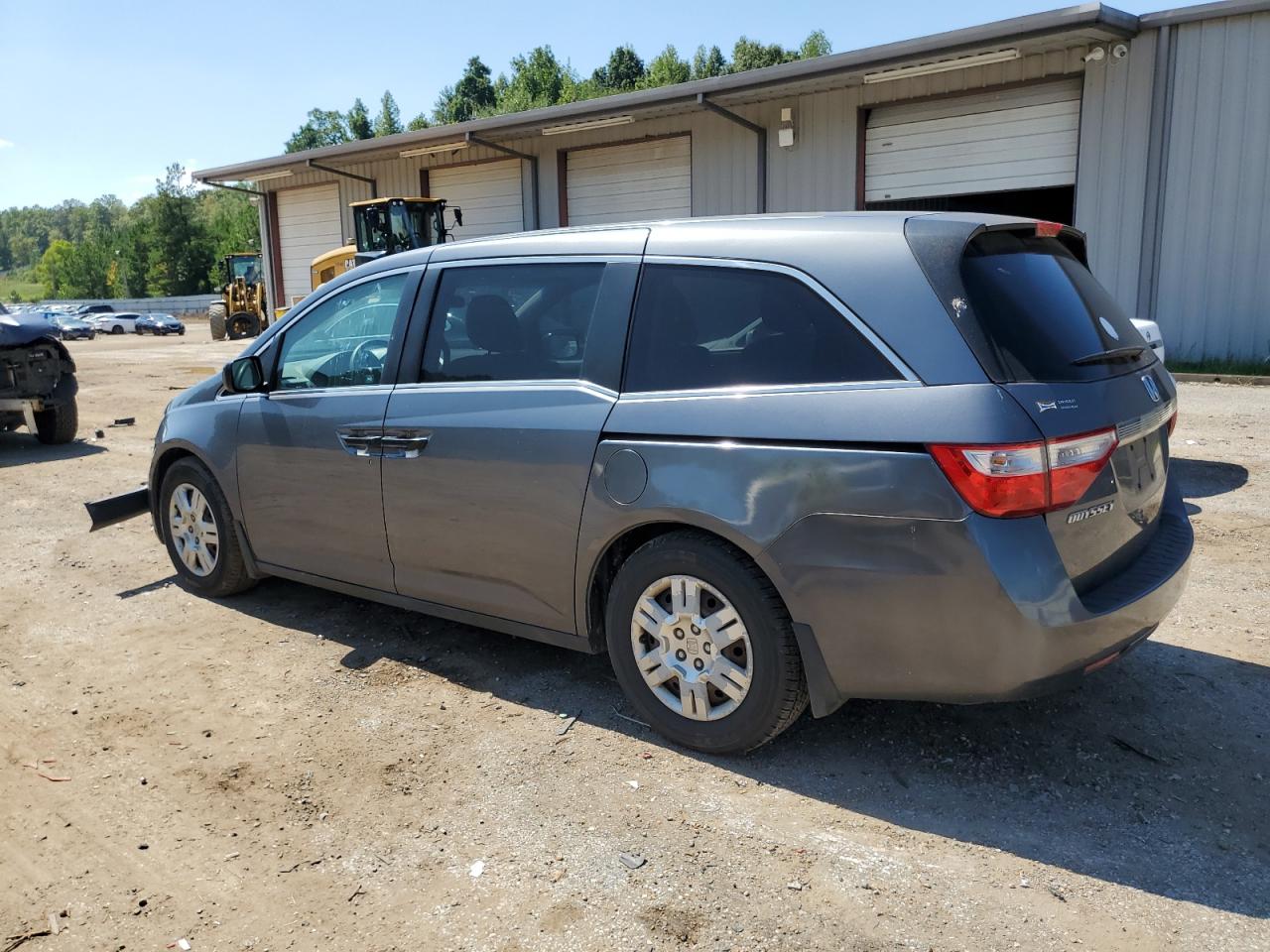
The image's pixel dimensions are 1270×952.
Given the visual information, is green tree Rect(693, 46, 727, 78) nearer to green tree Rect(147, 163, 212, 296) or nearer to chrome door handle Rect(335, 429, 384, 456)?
green tree Rect(147, 163, 212, 296)

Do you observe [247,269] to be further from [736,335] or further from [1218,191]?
[736,335]

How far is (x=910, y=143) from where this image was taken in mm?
16469

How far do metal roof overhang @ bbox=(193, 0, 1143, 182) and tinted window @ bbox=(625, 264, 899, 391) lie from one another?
12146 mm

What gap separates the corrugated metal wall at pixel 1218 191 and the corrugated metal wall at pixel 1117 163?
0.34 meters

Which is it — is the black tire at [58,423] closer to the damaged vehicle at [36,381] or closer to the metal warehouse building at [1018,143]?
the damaged vehicle at [36,381]

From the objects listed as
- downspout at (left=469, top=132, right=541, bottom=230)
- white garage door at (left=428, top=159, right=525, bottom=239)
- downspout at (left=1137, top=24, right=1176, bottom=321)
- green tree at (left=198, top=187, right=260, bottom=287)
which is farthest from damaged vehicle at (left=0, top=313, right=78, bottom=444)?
green tree at (left=198, top=187, right=260, bottom=287)

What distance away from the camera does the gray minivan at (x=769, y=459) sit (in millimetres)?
2883

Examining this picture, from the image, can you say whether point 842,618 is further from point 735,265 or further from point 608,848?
point 735,265

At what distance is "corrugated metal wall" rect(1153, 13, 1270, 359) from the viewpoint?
13.2 m

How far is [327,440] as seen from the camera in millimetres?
4457

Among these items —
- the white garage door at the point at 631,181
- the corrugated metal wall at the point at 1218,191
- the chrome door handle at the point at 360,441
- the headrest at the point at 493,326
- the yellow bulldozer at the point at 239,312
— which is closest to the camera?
the headrest at the point at 493,326


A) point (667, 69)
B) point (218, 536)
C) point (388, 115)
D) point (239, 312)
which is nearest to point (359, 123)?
point (388, 115)

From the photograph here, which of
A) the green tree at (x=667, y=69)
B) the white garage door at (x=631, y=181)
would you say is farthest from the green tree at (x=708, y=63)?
the white garage door at (x=631, y=181)

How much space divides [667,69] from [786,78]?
6498 cm
